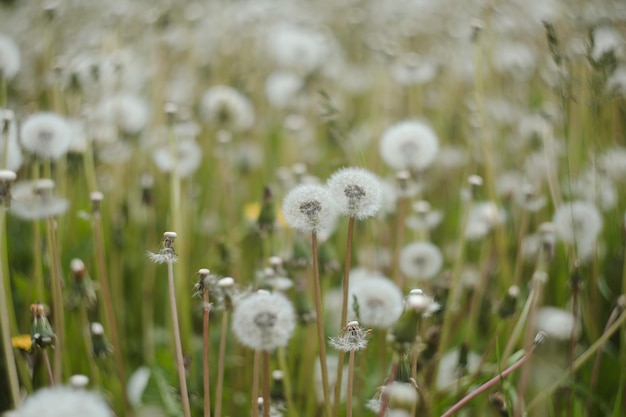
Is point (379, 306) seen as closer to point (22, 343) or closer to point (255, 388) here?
point (255, 388)

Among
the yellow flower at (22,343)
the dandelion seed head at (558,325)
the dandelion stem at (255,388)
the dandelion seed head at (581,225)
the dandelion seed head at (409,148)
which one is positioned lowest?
the dandelion seed head at (558,325)

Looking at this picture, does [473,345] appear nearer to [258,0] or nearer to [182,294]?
[182,294]

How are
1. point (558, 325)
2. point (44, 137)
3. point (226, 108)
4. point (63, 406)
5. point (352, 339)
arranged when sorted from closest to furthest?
point (63, 406)
point (352, 339)
point (44, 137)
point (558, 325)
point (226, 108)

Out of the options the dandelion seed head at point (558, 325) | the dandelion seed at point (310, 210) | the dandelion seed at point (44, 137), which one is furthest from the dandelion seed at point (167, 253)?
the dandelion seed head at point (558, 325)

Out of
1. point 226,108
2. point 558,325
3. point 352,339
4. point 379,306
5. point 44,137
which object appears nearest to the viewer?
point 352,339

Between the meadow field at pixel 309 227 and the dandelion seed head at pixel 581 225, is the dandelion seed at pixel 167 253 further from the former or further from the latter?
the dandelion seed head at pixel 581 225

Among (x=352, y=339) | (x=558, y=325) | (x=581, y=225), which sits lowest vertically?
(x=558, y=325)

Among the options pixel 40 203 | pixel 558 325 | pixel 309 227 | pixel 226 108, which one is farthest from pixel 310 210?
pixel 226 108

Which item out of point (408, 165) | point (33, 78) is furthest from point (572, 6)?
point (33, 78)
